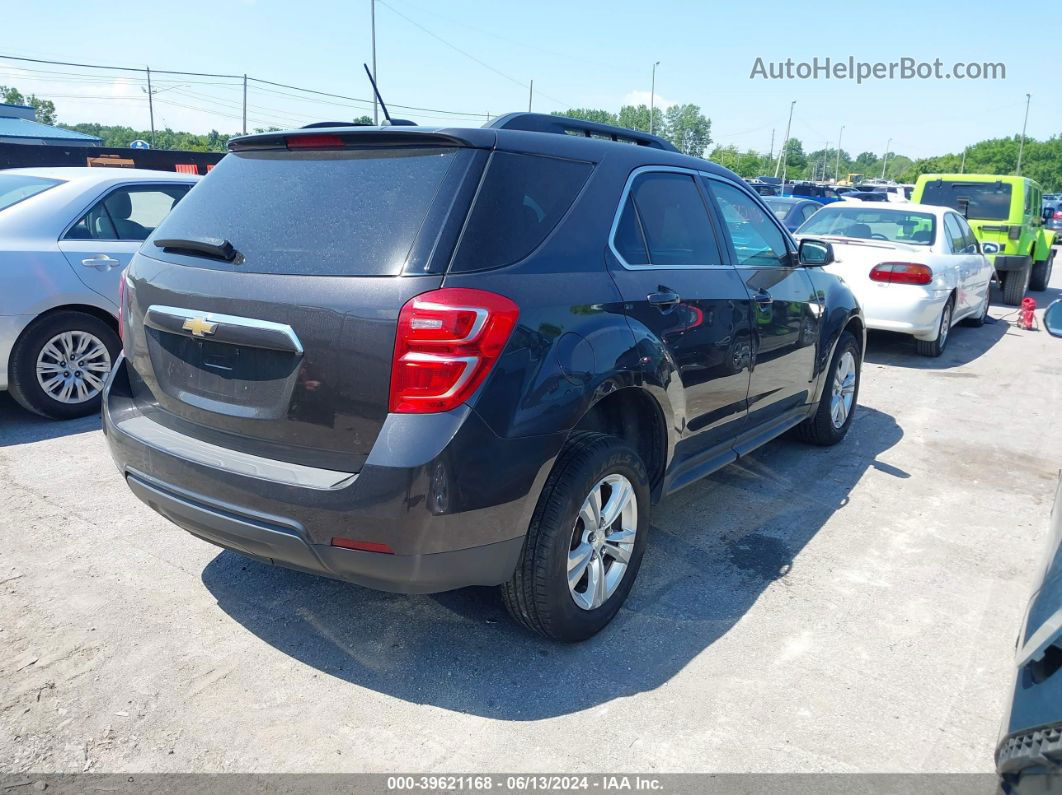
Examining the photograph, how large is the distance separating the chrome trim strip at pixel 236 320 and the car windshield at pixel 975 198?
12.7 metres

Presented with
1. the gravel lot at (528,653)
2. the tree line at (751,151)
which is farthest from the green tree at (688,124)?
the gravel lot at (528,653)

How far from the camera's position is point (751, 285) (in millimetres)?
4098

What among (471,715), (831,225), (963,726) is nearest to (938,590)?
(963,726)

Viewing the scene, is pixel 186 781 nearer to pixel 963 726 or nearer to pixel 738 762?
pixel 738 762

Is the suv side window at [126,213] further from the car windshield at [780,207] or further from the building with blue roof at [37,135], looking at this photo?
the building with blue roof at [37,135]

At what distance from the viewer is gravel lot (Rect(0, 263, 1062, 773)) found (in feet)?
8.36

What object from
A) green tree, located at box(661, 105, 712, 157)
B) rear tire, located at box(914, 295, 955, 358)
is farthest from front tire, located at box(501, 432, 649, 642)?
green tree, located at box(661, 105, 712, 157)

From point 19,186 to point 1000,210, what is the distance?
12.9 meters

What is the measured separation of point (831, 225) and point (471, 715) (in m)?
8.18

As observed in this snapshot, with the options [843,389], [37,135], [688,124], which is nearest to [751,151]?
[688,124]

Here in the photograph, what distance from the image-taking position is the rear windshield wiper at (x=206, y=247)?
2.82 m

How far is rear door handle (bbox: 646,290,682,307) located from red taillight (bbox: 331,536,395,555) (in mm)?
1456

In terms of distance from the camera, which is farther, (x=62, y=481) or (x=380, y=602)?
(x=62, y=481)

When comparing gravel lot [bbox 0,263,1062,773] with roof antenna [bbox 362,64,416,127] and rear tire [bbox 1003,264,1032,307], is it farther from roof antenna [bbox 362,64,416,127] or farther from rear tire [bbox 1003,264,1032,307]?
rear tire [bbox 1003,264,1032,307]
